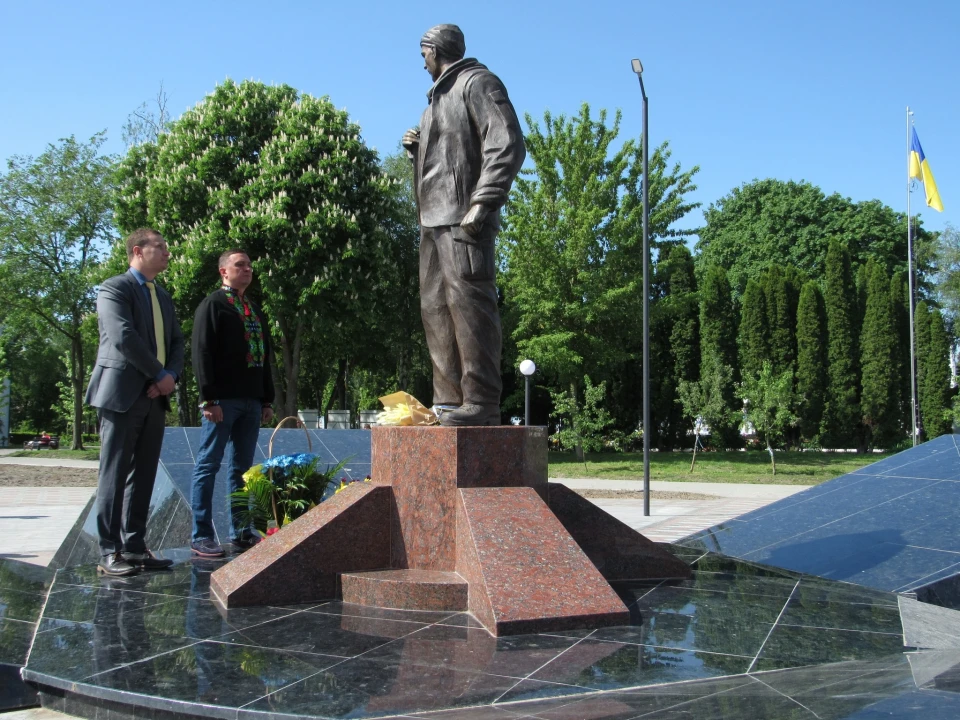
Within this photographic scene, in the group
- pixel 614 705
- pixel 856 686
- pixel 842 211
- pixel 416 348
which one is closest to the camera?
pixel 614 705

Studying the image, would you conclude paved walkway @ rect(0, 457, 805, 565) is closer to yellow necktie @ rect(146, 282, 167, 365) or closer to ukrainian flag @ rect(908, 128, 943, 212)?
yellow necktie @ rect(146, 282, 167, 365)

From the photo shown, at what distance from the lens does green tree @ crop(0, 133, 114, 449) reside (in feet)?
96.3

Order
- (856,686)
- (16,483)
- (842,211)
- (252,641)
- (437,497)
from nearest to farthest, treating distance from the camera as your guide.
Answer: (856,686), (252,641), (437,497), (16,483), (842,211)

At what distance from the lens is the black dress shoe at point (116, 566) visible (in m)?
5.31

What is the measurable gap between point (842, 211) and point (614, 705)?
1921 inches

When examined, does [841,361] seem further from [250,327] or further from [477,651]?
[477,651]

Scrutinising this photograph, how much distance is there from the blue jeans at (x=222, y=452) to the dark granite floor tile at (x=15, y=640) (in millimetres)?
1603

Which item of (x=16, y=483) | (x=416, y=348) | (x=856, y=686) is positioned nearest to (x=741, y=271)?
(x=416, y=348)

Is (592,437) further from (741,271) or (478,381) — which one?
(741,271)

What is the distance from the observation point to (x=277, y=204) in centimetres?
2284

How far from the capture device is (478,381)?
213 inches

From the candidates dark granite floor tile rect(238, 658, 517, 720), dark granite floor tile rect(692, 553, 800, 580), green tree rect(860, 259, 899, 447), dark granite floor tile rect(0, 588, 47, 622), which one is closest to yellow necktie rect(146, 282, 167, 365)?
dark granite floor tile rect(0, 588, 47, 622)

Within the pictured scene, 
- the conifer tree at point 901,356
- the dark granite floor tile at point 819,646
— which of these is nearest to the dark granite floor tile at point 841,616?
the dark granite floor tile at point 819,646

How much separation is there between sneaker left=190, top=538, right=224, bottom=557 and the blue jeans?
4cm
